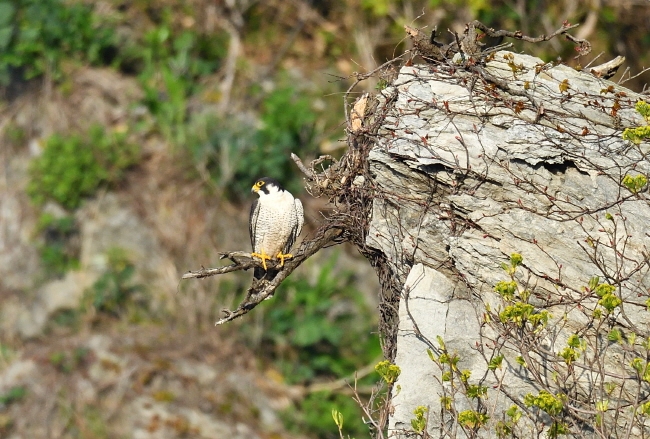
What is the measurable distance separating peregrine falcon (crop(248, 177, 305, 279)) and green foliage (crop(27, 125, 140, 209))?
17.1 ft

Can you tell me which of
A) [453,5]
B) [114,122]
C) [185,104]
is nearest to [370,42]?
[453,5]

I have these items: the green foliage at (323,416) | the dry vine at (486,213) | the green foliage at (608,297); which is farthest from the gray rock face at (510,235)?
the green foliage at (323,416)

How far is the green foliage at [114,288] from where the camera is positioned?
1112 centimetres

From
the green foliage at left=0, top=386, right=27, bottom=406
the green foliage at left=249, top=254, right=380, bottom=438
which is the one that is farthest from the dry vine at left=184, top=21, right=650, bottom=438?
the green foliage at left=0, top=386, right=27, bottom=406

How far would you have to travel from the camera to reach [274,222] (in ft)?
21.6

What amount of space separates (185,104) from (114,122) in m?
0.99

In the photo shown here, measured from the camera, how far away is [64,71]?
1213 cm

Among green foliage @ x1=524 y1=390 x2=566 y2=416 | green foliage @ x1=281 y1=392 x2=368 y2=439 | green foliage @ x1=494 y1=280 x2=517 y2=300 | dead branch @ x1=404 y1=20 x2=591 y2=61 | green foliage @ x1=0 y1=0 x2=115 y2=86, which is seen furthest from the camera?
green foliage @ x1=0 y1=0 x2=115 y2=86

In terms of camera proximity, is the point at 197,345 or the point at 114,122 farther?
the point at 114,122

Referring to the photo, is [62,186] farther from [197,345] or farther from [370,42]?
[370,42]

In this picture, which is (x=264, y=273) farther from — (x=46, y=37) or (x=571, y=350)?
(x=46, y=37)

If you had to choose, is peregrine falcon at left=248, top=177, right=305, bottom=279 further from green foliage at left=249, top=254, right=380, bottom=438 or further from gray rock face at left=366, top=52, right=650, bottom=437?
green foliage at left=249, top=254, right=380, bottom=438

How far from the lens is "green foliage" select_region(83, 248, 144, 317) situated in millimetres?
11117

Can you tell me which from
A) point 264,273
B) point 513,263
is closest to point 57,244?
point 264,273
